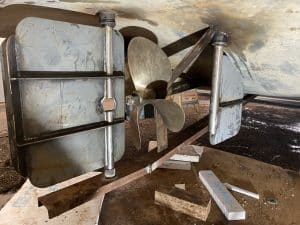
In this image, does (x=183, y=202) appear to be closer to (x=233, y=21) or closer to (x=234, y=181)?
(x=234, y=181)

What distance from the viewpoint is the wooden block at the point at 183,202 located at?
58.2 inches

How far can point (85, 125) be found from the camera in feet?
3.60

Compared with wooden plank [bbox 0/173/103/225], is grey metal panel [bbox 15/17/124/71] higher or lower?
higher

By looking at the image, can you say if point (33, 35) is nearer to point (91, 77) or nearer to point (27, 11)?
point (91, 77)

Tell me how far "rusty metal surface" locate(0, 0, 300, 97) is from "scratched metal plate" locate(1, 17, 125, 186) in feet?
0.67

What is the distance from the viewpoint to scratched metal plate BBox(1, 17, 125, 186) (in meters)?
0.89

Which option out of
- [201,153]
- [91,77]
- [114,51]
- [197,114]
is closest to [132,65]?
[114,51]

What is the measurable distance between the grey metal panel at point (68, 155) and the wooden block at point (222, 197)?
0.77m

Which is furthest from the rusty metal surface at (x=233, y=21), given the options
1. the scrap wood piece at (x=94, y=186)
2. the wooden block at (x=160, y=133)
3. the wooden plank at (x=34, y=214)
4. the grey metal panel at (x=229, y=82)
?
the wooden plank at (x=34, y=214)

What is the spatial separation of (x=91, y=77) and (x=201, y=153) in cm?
153

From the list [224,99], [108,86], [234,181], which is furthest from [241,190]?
[108,86]

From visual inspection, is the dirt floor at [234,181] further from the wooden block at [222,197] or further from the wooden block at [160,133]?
the wooden block at [160,133]

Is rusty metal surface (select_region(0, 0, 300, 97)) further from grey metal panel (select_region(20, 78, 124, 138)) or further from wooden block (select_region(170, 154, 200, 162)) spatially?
wooden block (select_region(170, 154, 200, 162))

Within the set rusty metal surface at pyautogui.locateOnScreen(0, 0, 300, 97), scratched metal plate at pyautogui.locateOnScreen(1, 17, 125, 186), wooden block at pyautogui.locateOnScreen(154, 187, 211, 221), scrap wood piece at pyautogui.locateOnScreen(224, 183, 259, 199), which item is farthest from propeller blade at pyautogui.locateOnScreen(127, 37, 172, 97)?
scrap wood piece at pyautogui.locateOnScreen(224, 183, 259, 199)
